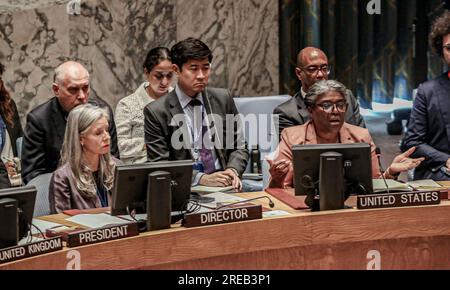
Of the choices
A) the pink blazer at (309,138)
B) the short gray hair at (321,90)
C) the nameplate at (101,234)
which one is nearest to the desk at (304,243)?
the nameplate at (101,234)

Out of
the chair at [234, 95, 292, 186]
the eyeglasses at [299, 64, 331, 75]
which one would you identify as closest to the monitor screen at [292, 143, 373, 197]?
the eyeglasses at [299, 64, 331, 75]

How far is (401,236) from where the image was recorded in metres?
3.20

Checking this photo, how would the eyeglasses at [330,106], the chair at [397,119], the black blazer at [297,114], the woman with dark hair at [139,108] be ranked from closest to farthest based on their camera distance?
the eyeglasses at [330,106], the black blazer at [297,114], the woman with dark hair at [139,108], the chair at [397,119]

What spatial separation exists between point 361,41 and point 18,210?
431cm

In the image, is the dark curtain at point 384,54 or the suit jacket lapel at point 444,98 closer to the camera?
the suit jacket lapel at point 444,98

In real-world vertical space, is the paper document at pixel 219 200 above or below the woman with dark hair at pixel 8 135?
below

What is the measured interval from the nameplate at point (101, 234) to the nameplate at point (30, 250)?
0.16 ft

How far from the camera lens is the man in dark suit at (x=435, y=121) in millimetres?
4133

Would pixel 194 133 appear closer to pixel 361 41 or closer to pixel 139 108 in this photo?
pixel 139 108

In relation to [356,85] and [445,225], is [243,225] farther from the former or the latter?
[356,85]

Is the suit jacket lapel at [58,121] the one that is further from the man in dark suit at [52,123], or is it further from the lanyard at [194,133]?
the lanyard at [194,133]

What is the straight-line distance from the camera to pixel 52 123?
4223 millimetres

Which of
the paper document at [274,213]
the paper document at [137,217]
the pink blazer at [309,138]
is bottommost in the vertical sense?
the paper document at [274,213]

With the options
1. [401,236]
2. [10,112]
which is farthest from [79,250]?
[10,112]
